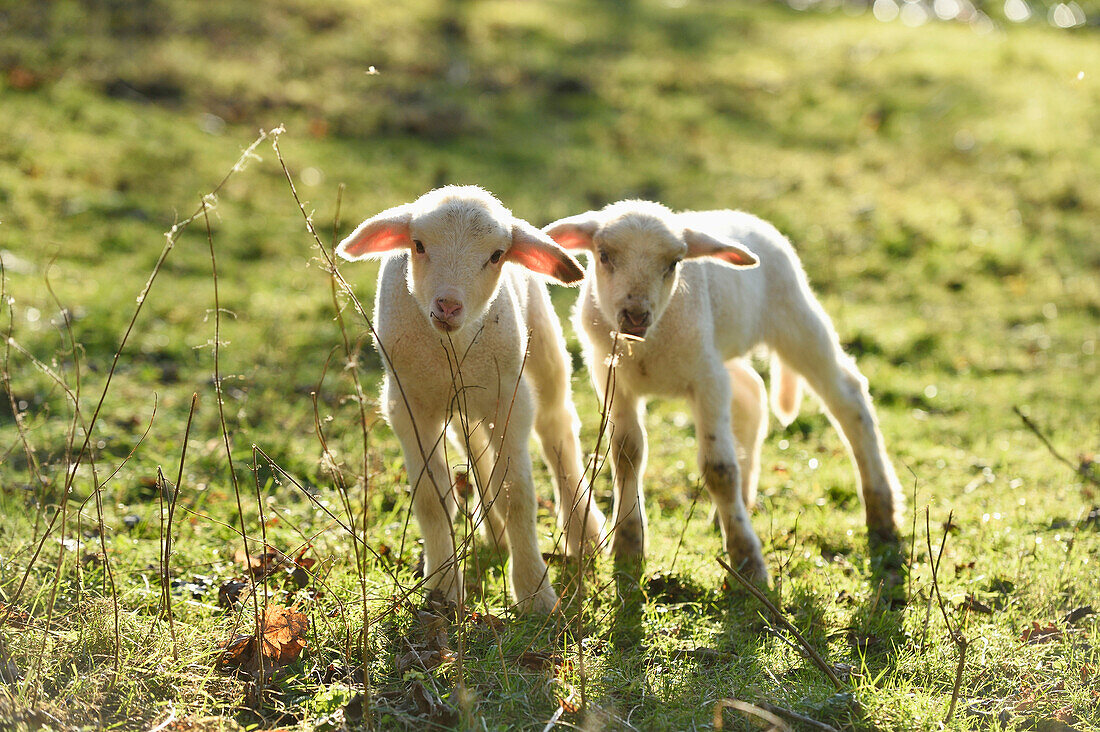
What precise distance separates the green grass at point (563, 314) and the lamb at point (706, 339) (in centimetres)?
26

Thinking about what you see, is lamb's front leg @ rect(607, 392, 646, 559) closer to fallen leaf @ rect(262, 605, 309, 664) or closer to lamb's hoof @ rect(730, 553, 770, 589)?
lamb's hoof @ rect(730, 553, 770, 589)

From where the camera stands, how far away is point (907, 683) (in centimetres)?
345

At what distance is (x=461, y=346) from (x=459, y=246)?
0.46 m

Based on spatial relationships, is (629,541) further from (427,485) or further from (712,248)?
(712,248)

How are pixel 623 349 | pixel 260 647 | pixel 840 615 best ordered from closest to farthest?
pixel 260 647, pixel 840 615, pixel 623 349

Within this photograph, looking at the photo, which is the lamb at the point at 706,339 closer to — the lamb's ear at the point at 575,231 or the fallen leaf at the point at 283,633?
the lamb's ear at the point at 575,231

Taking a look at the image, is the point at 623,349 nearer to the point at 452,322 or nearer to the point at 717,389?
the point at 717,389

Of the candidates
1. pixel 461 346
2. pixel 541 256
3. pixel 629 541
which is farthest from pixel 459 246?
pixel 629 541

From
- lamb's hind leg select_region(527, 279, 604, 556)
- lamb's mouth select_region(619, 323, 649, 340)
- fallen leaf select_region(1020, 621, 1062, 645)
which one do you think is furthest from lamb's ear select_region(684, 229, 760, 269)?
fallen leaf select_region(1020, 621, 1062, 645)

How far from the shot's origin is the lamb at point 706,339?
171 inches

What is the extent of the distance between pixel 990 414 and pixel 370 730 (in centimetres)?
547

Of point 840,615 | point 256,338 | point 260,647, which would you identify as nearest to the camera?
point 260,647

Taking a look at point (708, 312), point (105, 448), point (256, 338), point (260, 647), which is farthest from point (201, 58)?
point (260, 647)

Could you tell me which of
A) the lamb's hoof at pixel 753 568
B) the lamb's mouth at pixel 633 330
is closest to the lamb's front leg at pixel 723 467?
the lamb's hoof at pixel 753 568
